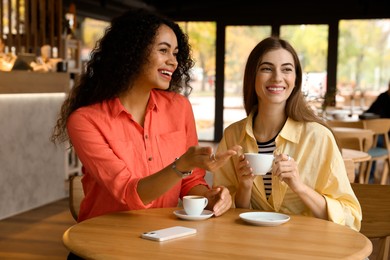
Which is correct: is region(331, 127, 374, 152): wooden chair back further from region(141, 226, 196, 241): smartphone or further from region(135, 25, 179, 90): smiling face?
region(141, 226, 196, 241): smartphone

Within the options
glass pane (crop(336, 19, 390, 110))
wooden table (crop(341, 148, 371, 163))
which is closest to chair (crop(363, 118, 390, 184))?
wooden table (crop(341, 148, 371, 163))

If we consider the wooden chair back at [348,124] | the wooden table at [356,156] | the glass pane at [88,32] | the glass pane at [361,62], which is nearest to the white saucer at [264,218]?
the wooden table at [356,156]

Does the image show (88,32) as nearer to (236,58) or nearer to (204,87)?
(204,87)

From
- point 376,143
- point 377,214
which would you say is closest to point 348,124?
point 376,143

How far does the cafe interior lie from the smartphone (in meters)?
0.05

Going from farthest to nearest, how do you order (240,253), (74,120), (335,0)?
(335,0) → (74,120) → (240,253)

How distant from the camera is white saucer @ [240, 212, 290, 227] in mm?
1961

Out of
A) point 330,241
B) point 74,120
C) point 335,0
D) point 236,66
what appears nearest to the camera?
point 330,241

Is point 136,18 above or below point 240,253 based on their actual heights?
above

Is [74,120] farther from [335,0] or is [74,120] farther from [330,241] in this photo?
[335,0]

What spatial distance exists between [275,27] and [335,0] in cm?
128

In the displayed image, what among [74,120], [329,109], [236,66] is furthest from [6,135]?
[236,66]

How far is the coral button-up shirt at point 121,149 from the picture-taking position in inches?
86.0

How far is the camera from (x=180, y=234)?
1825mm
